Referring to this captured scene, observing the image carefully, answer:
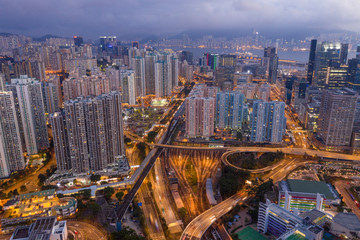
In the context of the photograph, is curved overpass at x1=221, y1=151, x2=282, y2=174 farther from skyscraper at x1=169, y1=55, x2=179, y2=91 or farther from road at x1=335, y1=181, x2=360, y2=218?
skyscraper at x1=169, y1=55, x2=179, y2=91

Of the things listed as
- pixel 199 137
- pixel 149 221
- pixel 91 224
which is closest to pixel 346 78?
pixel 199 137

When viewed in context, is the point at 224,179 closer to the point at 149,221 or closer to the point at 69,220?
the point at 149,221

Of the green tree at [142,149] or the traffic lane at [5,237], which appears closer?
the traffic lane at [5,237]

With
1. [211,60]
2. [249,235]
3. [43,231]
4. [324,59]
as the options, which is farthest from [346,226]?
[211,60]

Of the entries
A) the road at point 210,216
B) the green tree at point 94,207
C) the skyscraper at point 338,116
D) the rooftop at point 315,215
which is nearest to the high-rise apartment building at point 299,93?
the skyscraper at point 338,116

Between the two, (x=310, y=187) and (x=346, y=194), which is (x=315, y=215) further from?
(x=346, y=194)

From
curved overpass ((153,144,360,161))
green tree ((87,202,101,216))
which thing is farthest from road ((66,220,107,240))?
curved overpass ((153,144,360,161))

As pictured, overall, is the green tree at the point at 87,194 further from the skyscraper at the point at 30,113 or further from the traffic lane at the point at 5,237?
the skyscraper at the point at 30,113
